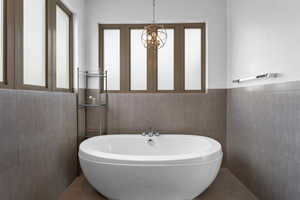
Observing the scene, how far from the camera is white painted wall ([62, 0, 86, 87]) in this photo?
2.61 metres

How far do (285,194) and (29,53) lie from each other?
2.45 meters

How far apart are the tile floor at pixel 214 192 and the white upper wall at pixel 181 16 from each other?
4.21ft

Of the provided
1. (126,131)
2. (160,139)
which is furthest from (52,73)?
(160,139)

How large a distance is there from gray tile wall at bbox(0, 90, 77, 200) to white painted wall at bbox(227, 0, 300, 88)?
2.06 metres

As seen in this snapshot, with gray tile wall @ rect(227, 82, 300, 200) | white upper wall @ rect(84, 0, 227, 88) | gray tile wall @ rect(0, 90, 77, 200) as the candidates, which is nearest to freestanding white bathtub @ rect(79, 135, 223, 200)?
gray tile wall @ rect(0, 90, 77, 200)

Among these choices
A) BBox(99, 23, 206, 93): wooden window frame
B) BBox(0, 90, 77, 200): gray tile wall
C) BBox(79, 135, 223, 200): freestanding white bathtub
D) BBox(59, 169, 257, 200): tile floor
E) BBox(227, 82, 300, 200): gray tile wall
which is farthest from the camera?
BBox(99, 23, 206, 93): wooden window frame

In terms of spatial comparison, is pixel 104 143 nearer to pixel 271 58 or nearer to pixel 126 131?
pixel 126 131

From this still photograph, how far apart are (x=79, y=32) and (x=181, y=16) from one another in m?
1.41

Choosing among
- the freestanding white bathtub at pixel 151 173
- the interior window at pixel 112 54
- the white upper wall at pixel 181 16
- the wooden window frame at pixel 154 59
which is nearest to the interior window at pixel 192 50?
the wooden window frame at pixel 154 59

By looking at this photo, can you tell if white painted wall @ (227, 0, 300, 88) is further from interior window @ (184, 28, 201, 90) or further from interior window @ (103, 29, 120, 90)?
interior window @ (103, 29, 120, 90)

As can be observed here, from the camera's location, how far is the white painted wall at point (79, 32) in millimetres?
2605

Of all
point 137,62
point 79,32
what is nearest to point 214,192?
point 137,62

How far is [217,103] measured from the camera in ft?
9.48

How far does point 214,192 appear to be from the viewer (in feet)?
7.33
